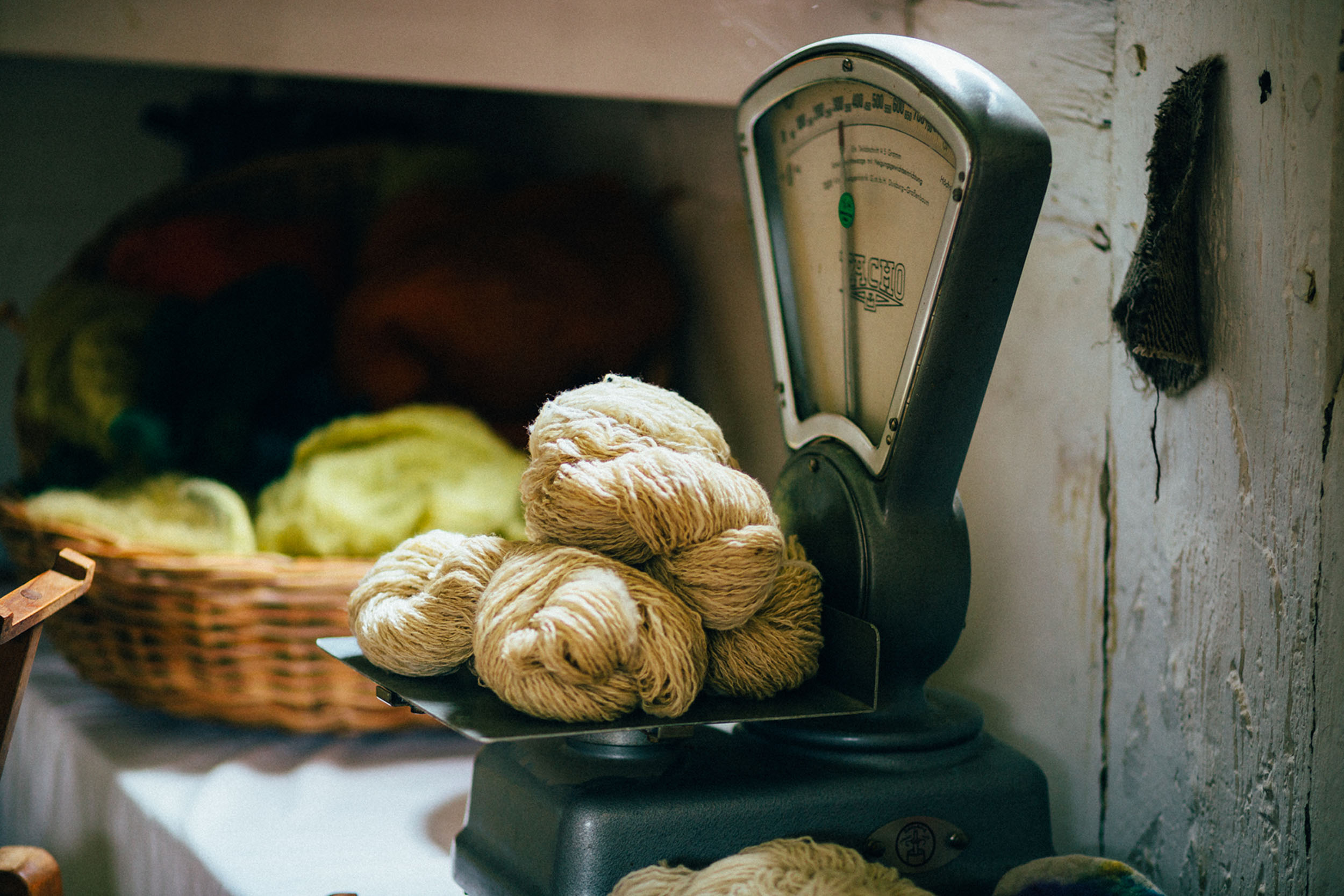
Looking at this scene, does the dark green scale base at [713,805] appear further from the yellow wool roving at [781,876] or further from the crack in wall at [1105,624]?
the crack in wall at [1105,624]

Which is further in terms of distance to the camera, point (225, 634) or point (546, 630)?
point (225, 634)

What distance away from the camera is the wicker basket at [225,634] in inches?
42.9

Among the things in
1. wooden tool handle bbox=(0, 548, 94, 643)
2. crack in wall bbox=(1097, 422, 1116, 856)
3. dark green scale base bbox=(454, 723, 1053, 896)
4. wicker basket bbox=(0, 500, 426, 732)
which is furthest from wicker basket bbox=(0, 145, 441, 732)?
crack in wall bbox=(1097, 422, 1116, 856)

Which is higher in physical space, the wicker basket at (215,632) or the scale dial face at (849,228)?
the scale dial face at (849,228)

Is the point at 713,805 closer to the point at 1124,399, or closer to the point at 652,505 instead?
the point at 652,505

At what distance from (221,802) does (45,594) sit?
0.34 m

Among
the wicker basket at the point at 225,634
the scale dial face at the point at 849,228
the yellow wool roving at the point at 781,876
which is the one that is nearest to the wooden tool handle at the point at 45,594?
the wicker basket at the point at 225,634

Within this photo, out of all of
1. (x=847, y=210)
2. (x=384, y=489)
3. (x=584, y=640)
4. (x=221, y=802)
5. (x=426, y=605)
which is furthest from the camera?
(x=384, y=489)

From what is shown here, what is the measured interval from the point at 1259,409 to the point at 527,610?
472 mm

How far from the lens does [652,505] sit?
2.04 ft

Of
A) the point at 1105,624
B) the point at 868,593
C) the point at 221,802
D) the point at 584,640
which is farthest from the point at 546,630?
the point at 221,802

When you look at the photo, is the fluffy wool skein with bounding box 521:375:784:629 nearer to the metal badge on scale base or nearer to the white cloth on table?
the metal badge on scale base

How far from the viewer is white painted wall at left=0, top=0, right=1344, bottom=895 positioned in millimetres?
679

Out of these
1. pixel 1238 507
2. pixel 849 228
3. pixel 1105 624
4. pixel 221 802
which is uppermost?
pixel 849 228
